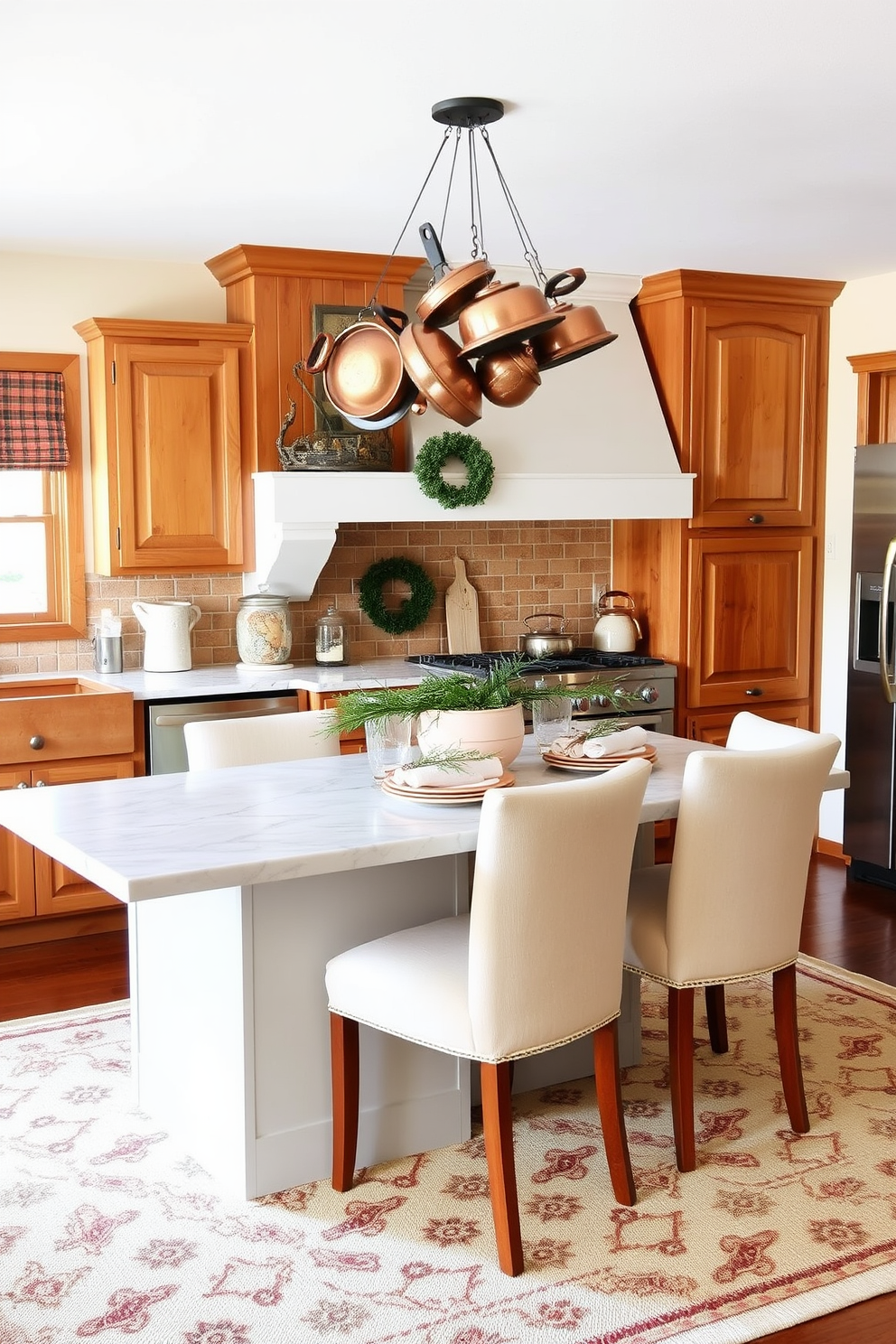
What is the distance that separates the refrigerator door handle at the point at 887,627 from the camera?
507 cm

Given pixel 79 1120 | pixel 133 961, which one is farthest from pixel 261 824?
pixel 79 1120

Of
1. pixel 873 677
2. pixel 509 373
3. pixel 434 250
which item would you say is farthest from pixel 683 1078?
pixel 873 677

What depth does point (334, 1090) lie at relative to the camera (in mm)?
2805

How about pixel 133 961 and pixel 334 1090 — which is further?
pixel 133 961

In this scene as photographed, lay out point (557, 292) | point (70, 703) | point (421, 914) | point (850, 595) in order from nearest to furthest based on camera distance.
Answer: point (557, 292)
point (421, 914)
point (70, 703)
point (850, 595)

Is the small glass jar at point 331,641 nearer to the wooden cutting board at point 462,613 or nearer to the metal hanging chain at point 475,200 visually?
the wooden cutting board at point 462,613

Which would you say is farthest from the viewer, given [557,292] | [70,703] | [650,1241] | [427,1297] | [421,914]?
[70,703]

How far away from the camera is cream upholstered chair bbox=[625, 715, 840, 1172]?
283cm

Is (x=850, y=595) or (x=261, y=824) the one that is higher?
(x=850, y=595)

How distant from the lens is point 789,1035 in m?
3.07

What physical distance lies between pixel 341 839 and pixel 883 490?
3.31 meters

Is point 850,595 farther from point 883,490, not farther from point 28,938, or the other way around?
point 28,938

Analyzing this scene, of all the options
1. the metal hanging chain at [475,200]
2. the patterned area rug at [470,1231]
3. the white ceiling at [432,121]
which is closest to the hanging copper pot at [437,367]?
the metal hanging chain at [475,200]

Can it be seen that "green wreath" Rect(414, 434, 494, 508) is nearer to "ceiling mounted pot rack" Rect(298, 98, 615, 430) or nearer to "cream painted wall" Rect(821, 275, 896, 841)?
"cream painted wall" Rect(821, 275, 896, 841)
